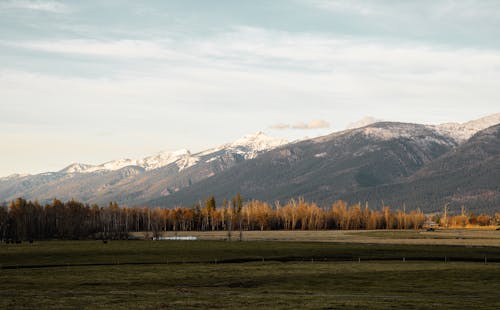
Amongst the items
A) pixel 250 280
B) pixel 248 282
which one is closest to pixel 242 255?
pixel 250 280

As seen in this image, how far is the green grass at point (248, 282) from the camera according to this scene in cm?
5222

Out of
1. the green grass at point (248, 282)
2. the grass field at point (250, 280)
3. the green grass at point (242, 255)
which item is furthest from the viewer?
the green grass at point (242, 255)

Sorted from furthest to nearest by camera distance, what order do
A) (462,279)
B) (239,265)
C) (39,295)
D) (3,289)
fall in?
(239,265), (462,279), (3,289), (39,295)

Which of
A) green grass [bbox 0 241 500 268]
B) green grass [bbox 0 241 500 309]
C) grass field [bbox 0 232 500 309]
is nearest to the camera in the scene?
green grass [bbox 0 241 500 309]

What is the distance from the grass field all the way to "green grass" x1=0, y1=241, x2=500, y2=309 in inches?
3.4

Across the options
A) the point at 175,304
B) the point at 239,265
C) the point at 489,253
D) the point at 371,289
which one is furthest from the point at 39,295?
the point at 489,253

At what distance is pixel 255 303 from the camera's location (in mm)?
51938

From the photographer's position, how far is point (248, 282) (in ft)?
227

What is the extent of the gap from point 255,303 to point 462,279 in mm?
29833

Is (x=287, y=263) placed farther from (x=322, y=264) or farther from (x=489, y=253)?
(x=489, y=253)

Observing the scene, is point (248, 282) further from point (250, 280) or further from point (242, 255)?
point (242, 255)

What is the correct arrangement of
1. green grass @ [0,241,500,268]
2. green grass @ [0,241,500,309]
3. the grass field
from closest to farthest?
green grass @ [0,241,500,309], the grass field, green grass @ [0,241,500,268]

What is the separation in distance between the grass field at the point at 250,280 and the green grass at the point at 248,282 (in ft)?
0.29

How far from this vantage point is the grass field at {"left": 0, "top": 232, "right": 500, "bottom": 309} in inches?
2064
